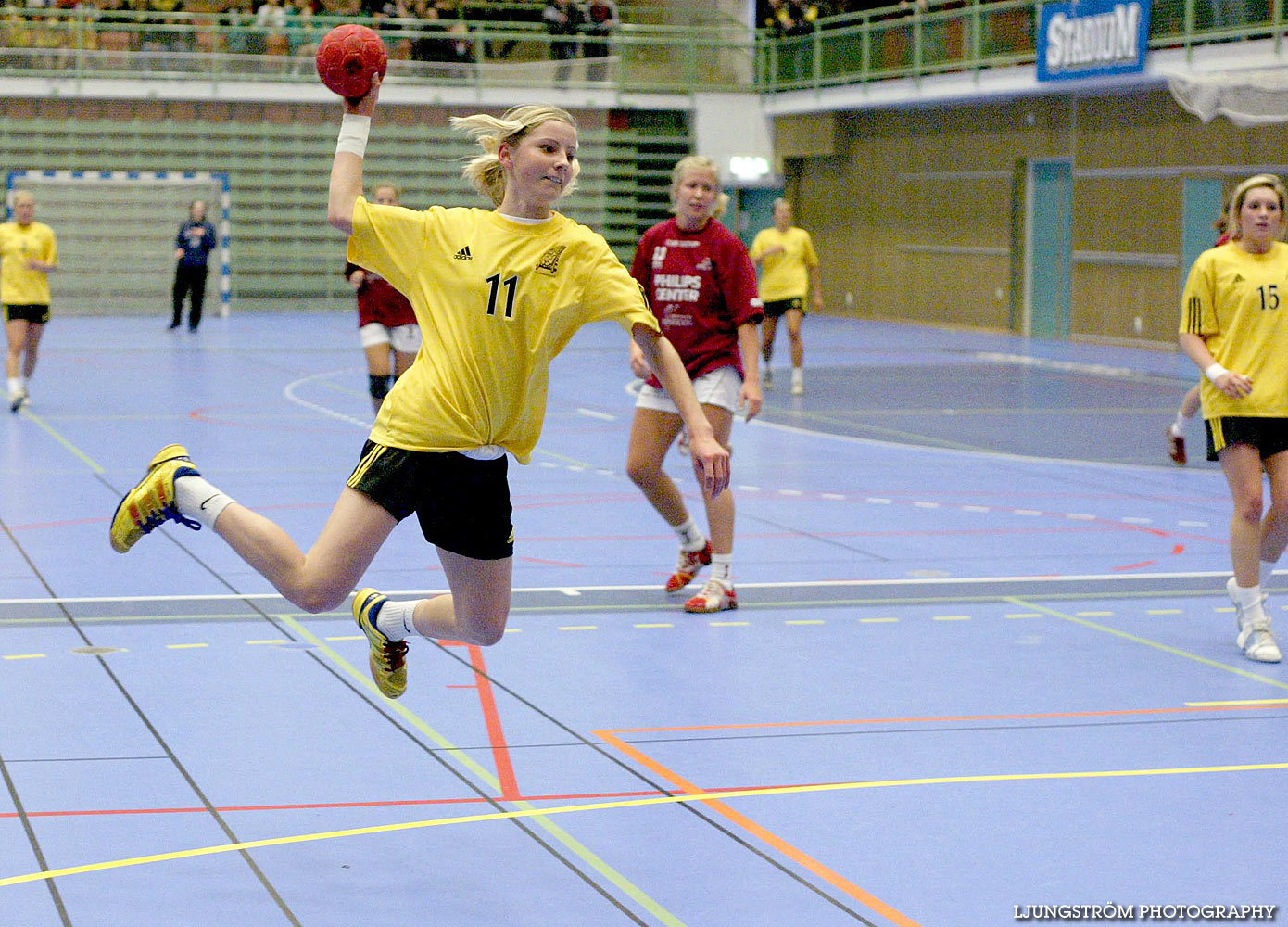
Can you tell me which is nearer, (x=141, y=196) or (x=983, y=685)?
(x=983, y=685)

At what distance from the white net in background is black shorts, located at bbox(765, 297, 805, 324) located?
14.1 ft

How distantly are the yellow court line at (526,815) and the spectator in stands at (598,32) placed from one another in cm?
2682

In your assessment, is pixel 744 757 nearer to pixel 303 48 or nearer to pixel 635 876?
pixel 635 876

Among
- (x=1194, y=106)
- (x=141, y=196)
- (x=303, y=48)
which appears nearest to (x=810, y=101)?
(x=303, y=48)

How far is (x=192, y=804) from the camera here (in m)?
4.67

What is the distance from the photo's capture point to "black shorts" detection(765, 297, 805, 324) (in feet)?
59.5

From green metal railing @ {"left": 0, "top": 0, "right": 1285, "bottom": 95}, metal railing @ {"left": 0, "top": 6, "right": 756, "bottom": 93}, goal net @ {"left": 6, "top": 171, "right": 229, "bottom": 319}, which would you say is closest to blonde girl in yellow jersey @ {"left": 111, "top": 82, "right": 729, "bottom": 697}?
green metal railing @ {"left": 0, "top": 0, "right": 1285, "bottom": 95}

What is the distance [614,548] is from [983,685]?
10.7 feet

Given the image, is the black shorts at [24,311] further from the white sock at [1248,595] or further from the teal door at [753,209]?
the teal door at [753,209]

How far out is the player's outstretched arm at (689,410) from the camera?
4.55 m

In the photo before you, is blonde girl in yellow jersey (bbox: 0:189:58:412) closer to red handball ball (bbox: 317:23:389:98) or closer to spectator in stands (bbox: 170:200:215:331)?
spectator in stands (bbox: 170:200:215:331)

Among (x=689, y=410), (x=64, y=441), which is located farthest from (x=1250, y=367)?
(x=64, y=441)

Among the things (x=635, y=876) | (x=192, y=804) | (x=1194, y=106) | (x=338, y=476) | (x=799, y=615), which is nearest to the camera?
(x=635, y=876)

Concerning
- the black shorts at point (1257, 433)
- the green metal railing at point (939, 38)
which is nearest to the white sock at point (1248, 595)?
the black shorts at point (1257, 433)
